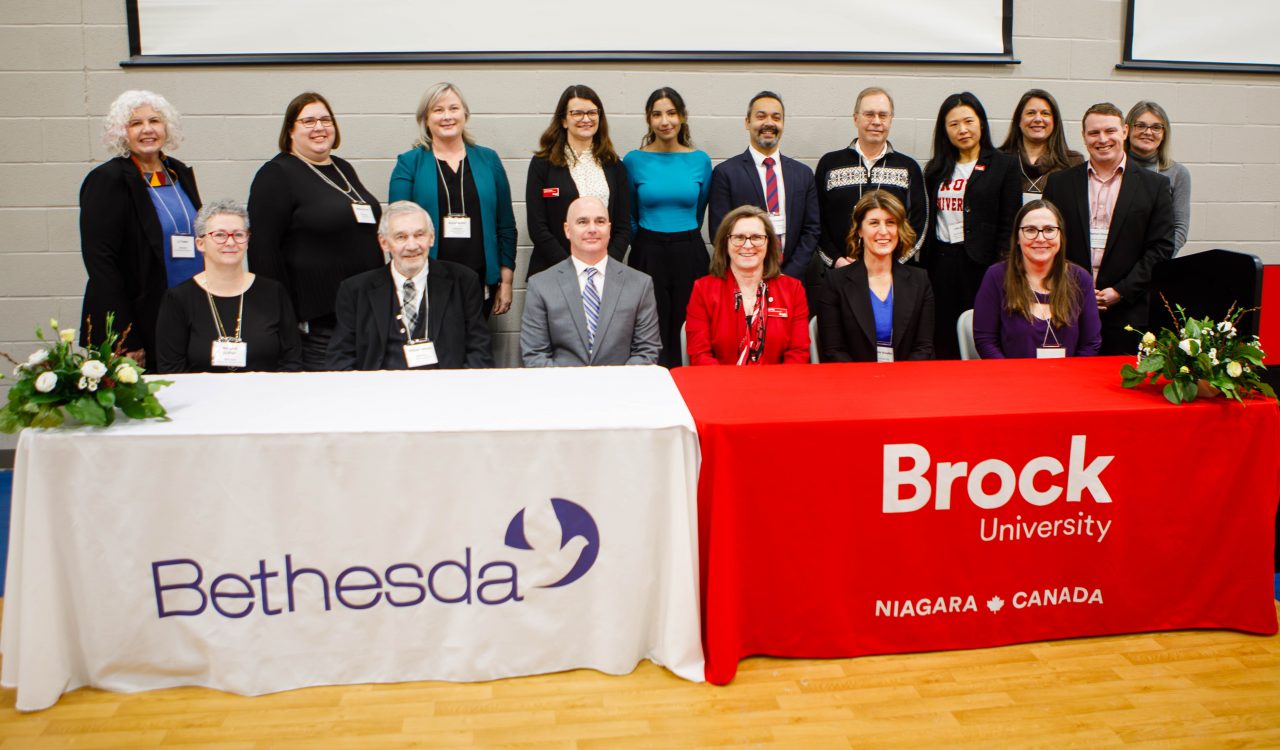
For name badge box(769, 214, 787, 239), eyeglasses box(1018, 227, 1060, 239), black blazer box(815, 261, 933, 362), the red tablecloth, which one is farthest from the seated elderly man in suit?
eyeglasses box(1018, 227, 1060, 239)

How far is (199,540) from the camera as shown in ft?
7.22

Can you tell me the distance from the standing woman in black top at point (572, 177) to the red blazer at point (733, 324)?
60 centimetres

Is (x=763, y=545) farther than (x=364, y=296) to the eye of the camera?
No

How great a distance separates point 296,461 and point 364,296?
3.80 ft

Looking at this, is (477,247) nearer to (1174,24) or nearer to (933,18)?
(933,18)

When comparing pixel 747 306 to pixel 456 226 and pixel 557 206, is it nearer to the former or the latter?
pixel 557 206

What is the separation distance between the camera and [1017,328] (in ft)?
10.9

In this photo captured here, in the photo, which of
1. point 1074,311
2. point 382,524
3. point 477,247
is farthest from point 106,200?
point 1074,311

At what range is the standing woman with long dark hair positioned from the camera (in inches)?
159

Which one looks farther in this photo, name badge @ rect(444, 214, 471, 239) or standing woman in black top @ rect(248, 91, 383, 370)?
name badge @ rect(444, 214, 471, 239)

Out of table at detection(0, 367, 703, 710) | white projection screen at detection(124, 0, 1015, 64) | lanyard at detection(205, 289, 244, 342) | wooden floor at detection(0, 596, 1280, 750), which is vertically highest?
white projection screen at detection(124, 0, 1015, 64)

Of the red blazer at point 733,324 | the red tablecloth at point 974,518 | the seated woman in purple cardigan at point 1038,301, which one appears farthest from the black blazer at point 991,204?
the red tablecloth at point 974,518

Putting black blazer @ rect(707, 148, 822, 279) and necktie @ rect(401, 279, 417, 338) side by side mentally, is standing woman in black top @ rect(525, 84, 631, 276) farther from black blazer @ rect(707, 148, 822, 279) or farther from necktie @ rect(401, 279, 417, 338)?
necktie @ rect(401, 279, 417, 338)

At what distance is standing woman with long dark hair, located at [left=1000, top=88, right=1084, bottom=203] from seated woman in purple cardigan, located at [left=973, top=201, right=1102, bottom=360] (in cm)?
76
